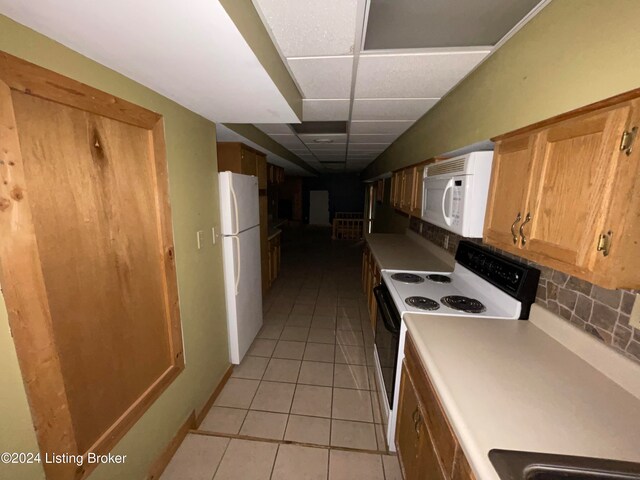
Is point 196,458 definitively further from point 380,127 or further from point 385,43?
point 380,127

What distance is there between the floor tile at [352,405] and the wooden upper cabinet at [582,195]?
165 centimetres

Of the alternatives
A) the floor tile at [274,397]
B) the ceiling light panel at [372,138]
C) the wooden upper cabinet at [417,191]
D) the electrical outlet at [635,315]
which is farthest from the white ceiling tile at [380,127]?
the floor tile at [274,397]

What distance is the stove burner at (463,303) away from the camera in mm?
1569

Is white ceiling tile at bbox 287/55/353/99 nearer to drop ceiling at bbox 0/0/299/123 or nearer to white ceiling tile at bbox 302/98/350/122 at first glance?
white ceiling tile at bbox 302/98/350/122

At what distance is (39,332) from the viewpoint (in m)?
0.87

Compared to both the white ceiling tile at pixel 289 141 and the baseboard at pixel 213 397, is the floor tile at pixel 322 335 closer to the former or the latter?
the baseboard at pixel 213 397

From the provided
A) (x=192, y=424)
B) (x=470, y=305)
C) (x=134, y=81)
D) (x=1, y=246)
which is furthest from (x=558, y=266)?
(x=192, y=424)

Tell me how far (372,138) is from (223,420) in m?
3.42

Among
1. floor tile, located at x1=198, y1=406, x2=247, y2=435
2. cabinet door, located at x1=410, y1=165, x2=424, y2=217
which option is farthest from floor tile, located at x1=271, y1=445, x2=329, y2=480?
cabinet door, located at x1=410, y1=165, x2=424, y2=217

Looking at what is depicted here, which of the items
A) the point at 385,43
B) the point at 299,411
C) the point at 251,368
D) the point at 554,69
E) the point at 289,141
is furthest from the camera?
the point at 289,141

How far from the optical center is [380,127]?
2.88 meters

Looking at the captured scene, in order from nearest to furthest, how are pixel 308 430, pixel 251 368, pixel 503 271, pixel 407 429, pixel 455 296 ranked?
pixel 407 429 → pixel 503 271 → pixel 455 296 → pixel 308 430 → pixel 251 368

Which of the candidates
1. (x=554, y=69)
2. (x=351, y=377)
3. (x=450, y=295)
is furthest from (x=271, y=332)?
(x=554, y=69)

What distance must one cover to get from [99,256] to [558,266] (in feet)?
5.82
